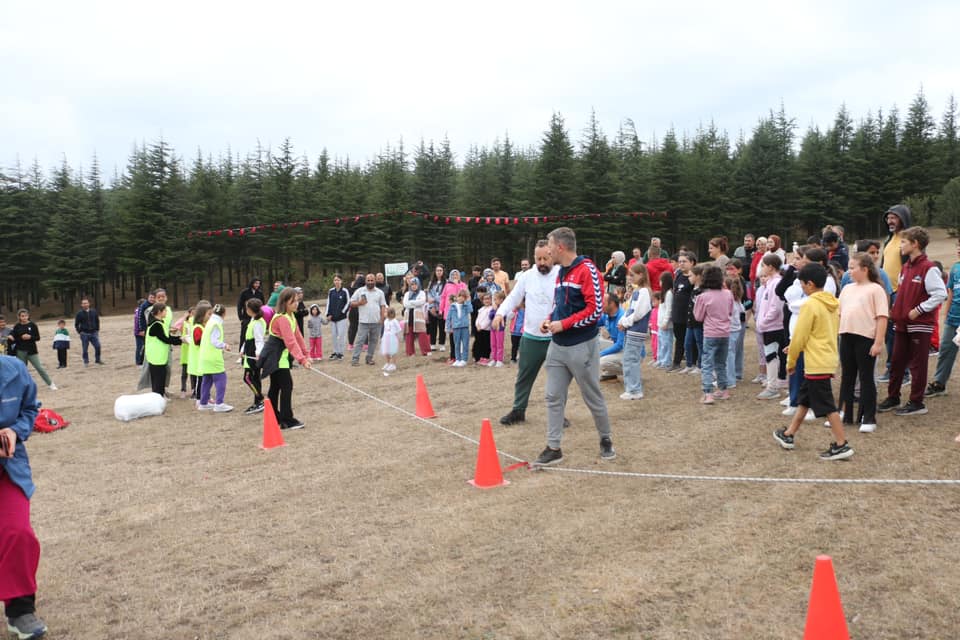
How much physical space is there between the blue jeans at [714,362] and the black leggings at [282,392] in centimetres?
581

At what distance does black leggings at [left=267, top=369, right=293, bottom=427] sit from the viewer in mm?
9438

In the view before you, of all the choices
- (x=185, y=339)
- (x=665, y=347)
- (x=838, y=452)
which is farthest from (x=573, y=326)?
(x=185, y=339)

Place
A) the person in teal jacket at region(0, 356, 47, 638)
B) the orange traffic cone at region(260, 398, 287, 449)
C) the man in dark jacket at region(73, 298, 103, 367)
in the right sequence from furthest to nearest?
the man in dark jacket at region(73, 298, 103, 367)
the orange traffic cone at region(260, 398, 287, 449)
the person in teal jacket at region(0, 356, 47, 638)

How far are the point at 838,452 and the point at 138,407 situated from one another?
10563mm

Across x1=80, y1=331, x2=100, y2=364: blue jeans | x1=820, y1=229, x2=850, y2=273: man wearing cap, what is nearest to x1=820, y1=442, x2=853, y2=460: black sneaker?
x1=820, y1=229, x2=850, y2=273: man wearing cap

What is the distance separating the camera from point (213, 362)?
1143 centimetres

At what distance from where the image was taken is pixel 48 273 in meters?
50.4

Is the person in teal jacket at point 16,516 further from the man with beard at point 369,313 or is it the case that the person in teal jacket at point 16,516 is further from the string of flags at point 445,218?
the string of flags at point 445,218

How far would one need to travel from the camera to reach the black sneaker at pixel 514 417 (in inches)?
345

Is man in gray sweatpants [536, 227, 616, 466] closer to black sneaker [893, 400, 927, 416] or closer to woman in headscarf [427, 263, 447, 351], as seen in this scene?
black sneaker [893, 400, 927, 416]

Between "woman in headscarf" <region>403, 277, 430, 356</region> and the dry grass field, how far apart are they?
22.4ft

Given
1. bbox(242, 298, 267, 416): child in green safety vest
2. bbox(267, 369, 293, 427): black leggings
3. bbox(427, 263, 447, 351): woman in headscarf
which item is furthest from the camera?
bbox(427, 263, 447, 351): woman in headscarf

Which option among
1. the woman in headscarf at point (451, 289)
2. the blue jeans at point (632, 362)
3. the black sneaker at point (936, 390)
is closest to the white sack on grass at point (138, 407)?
the woman in headscarf at point (451, 289)

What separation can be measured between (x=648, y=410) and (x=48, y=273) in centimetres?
5440
